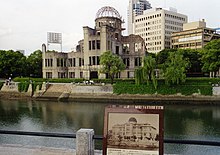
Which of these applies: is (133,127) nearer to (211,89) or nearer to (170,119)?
(170,119)

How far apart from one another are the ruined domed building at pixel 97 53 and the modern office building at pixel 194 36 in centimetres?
3094

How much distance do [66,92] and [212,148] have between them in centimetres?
3314

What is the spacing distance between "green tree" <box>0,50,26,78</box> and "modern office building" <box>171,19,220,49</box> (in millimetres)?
52438

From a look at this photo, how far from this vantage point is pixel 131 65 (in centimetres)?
6006

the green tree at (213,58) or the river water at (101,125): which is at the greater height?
the green tree at (213,58)

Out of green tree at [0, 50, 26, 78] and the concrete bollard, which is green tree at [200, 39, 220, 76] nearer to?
green tree at [0, 50, 26, 78]

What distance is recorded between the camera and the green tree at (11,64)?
62.2 metres

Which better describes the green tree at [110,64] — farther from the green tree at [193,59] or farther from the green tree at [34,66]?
the green tree at [34,66]

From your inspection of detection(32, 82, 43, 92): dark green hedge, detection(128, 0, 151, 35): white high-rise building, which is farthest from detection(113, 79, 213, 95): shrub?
detection(128, 0, 151, 35): white high-rise building

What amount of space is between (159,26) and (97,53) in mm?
58034

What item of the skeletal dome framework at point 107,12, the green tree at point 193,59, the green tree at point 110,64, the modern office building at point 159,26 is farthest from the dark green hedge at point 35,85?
the modern office building at point 159,26

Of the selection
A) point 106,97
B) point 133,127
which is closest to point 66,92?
point 106,97

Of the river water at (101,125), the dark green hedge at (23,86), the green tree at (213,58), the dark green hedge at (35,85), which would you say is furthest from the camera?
the dark green hedge at (23,86)

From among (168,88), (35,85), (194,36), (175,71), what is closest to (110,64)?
(168,88)
